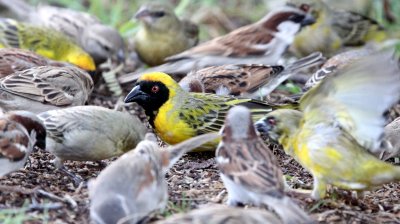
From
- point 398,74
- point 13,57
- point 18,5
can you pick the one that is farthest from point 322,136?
point 18,5

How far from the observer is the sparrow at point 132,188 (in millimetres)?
4793

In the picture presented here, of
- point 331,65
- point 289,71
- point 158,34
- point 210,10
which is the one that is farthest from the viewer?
point 210,10

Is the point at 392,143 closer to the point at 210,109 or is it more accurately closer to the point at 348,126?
the point at 348,126

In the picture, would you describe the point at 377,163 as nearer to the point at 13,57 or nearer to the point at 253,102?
the point at 253,102

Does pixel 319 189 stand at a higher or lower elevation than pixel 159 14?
lower

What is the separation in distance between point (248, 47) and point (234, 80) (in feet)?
4.87

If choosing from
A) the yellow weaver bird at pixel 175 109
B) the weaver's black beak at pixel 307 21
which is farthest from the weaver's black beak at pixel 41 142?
the weaver's black beak at pixel 307 21

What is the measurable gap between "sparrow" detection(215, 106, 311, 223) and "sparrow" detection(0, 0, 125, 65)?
4.68 metres

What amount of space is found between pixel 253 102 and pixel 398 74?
1.84 meters

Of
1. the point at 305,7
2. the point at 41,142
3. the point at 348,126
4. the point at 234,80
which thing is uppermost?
the point at 305,7

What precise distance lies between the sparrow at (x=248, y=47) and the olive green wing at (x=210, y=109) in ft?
6.70

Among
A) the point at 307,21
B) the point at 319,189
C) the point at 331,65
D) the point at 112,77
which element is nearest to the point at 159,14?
the point at 112,77

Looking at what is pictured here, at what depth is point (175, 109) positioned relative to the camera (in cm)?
680

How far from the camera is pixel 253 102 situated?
7.02 meters
